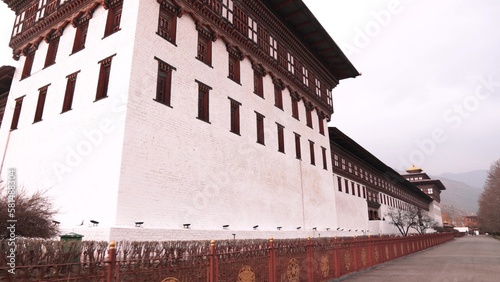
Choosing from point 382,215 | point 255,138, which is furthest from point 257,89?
point 382,215

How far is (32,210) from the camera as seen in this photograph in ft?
36.7

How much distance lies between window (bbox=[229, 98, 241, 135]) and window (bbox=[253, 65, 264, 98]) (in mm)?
3029

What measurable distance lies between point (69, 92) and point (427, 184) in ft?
351

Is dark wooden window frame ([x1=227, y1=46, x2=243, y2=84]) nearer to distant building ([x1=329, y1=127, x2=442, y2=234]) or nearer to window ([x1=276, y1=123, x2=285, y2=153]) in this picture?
window ([x1=276, y1=123, x2=285, y2=153])

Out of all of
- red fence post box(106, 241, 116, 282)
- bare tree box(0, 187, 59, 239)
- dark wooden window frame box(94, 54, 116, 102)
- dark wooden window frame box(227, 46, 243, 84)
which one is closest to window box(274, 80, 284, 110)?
dark wooden window frame box(227, 46, 243, 84)

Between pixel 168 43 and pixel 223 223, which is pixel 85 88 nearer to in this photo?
pixel 168 43

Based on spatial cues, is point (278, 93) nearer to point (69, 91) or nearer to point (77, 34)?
point (77, 34)

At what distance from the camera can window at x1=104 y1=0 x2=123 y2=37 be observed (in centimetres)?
1480

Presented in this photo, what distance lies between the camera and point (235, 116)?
1872 centimetres

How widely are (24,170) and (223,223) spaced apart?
33.0ft

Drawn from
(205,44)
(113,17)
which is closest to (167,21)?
(113,17)

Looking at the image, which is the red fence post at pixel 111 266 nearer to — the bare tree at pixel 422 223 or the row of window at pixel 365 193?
the row of window at pixel 365 193

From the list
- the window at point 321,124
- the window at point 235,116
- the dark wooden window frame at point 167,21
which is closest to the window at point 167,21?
the dark wooden window frame at point 167,21

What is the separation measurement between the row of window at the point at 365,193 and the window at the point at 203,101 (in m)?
23.5
